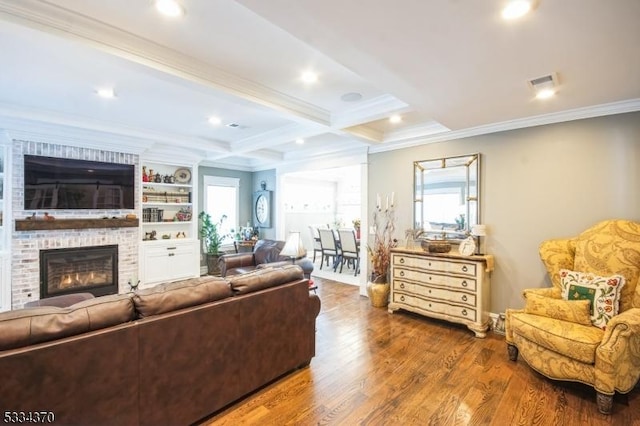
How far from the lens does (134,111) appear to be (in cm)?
392

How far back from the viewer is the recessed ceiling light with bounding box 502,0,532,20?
158cm

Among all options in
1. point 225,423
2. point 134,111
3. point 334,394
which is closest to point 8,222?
point 134,111

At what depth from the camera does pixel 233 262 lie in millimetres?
4891

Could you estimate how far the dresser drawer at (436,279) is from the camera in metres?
3.61

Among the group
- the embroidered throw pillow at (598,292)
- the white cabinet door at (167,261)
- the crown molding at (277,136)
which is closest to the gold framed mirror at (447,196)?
the embroidered throw pillow at (598,292)

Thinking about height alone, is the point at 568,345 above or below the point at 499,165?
below

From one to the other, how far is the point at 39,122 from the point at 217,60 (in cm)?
340

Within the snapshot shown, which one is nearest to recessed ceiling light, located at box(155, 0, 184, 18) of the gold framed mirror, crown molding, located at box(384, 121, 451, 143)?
crown molding, located at box(384, 121, 451, 143)

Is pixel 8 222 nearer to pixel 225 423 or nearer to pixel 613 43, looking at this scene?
pixel 225 423

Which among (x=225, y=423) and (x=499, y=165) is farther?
(x=499, y=165)

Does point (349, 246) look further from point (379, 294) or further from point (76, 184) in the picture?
point (76, 184)

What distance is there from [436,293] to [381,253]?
3.56 feet

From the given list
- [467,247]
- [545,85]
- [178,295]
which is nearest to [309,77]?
[545,85]

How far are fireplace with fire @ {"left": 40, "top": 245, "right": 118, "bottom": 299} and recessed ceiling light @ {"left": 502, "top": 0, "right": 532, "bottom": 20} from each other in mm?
5871
